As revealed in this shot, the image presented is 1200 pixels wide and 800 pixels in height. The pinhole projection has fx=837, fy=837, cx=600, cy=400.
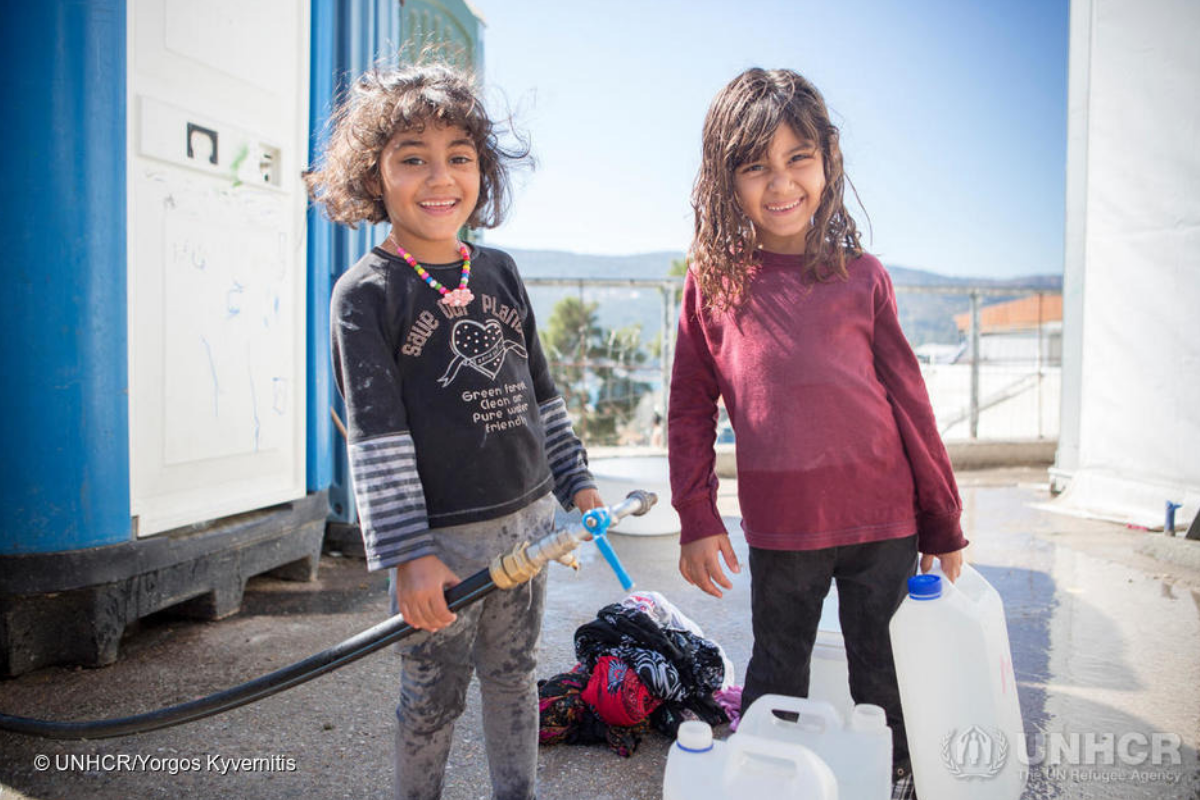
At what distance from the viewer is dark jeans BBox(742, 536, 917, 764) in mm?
1964

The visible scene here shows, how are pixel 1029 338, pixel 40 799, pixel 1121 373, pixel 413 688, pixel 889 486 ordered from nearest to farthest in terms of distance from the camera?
1. pixel 413 688
2. pixel 889 486
3. pixel 40 799
4. pixel 1121 373
5. pixel 1029 338

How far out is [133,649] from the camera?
3.06 meters

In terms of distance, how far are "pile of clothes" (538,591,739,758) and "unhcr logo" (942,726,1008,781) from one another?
2.72 ft

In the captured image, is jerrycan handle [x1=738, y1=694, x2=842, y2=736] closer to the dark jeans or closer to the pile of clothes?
the dark jeans

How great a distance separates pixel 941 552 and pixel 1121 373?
4.71 metres

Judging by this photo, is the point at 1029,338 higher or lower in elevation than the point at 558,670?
higher

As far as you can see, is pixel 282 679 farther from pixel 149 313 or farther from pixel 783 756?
pixel 149 313

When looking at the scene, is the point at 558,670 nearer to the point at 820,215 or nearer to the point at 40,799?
the point at 40,799

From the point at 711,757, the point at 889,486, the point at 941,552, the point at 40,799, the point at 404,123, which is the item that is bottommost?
the point at 40,799

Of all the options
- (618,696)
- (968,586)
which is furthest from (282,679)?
(968,586)

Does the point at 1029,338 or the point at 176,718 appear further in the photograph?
the point at 1029,338

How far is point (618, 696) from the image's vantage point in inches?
94.2

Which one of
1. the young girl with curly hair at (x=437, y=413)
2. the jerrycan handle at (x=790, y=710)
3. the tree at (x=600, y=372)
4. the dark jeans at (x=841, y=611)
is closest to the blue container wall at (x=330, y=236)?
the young girl with curly hair at (x=437, y=413)

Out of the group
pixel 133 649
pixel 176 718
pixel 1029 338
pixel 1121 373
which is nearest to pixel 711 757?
pixel 176 718
